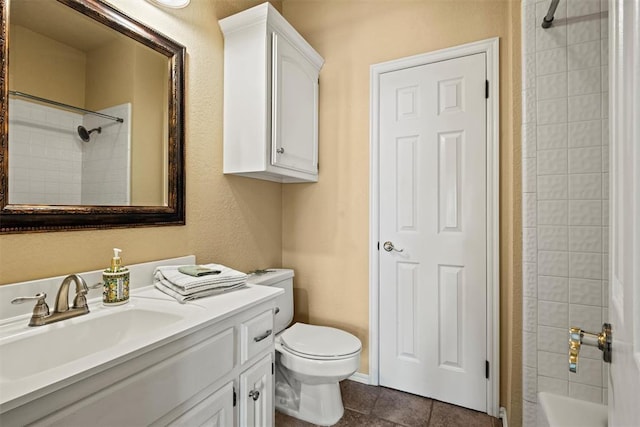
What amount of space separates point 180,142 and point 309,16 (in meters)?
1.47

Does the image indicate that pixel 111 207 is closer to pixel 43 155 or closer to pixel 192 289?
pixel 43 155

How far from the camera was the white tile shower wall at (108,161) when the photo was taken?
1.16 metres

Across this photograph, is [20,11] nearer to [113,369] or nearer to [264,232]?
[113,369]

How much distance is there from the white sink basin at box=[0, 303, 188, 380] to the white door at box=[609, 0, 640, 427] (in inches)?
39.6

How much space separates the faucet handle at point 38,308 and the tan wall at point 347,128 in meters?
1.50

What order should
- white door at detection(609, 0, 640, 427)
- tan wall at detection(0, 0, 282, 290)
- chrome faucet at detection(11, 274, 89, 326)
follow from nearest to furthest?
white door at detection(609, 0, 640, 427)
chrome faucet at detection(11, 274, 89, 326)
tan wall at detection(0, 0, 282, 290)

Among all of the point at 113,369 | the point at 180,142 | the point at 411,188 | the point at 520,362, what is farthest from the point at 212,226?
the point at 520,362

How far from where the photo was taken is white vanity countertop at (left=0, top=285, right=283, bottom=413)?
23.6 inches

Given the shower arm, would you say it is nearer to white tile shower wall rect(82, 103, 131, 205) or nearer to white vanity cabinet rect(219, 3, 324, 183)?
white vanity cabinet rect(219, 3, 324, 183)

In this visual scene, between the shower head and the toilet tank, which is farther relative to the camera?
the toilet tank

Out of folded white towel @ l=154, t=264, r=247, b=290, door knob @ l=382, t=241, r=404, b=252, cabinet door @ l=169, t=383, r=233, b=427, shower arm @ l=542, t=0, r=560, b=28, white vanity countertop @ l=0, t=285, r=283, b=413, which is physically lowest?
cabinet door @ l=169, t=383, r=233, b=427

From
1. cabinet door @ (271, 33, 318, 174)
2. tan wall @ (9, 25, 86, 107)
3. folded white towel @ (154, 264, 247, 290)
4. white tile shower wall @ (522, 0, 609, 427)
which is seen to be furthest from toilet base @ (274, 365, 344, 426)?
tan wall @ (9, 25, 86, 107)

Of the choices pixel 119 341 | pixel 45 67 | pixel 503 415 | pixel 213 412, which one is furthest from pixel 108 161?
pixel 503 415

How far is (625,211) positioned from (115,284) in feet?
4.56
